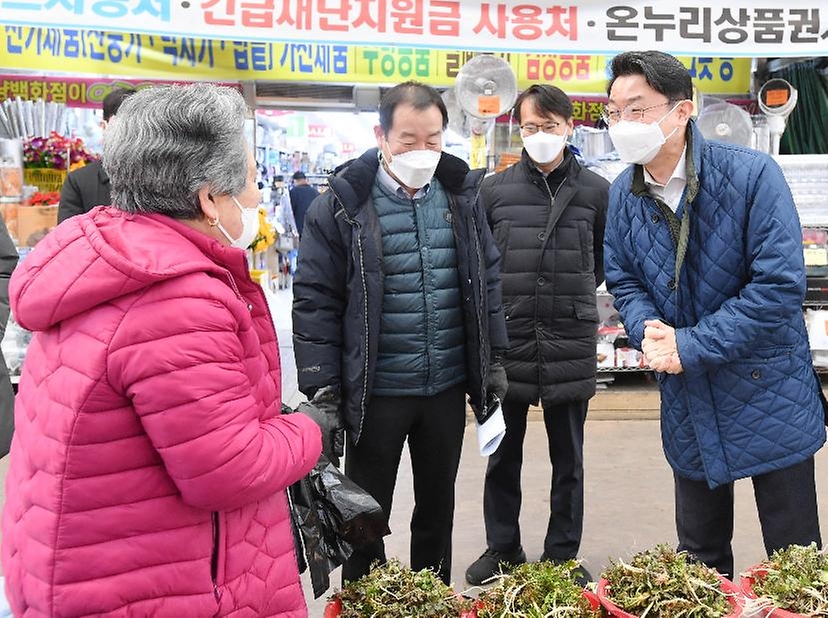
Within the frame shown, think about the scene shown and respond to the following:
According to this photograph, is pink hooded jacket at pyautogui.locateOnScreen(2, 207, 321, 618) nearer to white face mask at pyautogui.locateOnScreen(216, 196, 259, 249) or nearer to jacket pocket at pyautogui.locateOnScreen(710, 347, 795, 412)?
white face mask at pyautogui.locateOnScreen(216, 196, 259, 249)

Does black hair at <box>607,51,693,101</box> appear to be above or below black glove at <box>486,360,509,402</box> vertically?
above

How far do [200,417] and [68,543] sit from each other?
31cm

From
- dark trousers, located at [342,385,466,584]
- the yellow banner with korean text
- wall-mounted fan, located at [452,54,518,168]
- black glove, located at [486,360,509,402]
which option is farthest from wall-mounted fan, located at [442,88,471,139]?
dark trousers, located at [342,385,466,584]

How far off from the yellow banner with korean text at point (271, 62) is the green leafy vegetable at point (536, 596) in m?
4.70

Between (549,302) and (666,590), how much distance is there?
1518 mm

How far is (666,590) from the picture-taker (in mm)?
1844

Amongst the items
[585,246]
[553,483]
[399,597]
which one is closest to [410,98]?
[585,246]

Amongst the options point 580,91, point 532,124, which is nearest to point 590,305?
point 532,124

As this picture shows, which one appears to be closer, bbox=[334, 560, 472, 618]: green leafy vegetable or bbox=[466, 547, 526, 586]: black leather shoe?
bbox=[334, 560, 472, 618]: green leafy vegetable

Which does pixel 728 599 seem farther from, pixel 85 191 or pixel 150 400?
pixel 85 191

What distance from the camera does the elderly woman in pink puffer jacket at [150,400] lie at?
1354mm

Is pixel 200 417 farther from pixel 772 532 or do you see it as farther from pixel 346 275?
pixel 772 532

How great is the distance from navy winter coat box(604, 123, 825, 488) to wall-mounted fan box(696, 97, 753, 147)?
137 inches

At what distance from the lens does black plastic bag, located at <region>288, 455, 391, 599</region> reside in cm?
176
